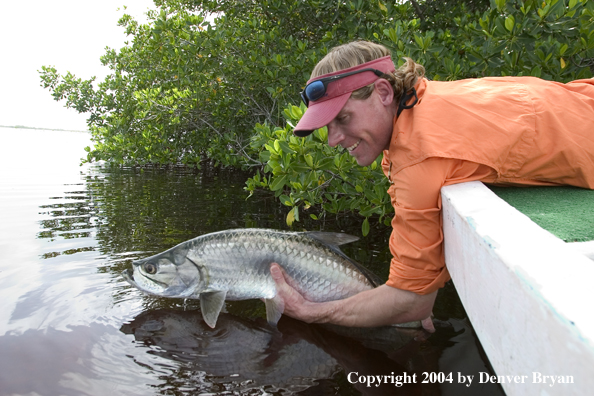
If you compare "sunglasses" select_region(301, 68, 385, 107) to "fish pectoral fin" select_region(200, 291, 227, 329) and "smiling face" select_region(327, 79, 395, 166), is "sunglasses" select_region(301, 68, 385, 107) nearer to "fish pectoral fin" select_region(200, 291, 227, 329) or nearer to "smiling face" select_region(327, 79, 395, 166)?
"smiling face" select_region(327, 79, 395, 166)

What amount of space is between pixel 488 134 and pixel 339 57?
108 centimetres

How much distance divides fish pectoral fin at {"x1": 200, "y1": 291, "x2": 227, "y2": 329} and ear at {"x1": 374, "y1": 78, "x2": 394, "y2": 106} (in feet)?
6.71

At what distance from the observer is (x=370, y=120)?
111 inches

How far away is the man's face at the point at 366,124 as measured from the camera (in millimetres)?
2801

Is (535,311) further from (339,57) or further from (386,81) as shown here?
(339,57)

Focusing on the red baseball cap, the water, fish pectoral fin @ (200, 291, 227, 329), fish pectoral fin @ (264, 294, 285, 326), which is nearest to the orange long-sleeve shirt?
the red baseball cap

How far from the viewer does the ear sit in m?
2.74

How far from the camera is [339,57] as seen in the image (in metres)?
2.89

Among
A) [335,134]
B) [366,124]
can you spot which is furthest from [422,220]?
[335,134]

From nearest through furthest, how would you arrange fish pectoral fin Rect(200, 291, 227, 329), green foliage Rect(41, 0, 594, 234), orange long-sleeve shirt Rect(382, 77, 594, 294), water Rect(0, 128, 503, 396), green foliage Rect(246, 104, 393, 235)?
orange long-sleeve shirt Rect(382, 77, 594, 294) → water Rect(0, 128, 503, 396) → fish pectoral fin Rect(200, 291, 227, 329) → green foliage Rect(246, 104, 393, 235) → green foliage Rect(41, 0, 594, 234)

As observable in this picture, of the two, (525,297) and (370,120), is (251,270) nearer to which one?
(370,120)

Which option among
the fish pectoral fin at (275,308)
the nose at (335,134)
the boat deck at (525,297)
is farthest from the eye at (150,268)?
the boat deck at (525,297)

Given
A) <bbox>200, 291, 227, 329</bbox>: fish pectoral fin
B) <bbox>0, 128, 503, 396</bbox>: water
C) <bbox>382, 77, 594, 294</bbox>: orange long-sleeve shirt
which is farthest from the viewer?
<bbox>200, 291, 227, 329</bbox>: fish pectoral fin

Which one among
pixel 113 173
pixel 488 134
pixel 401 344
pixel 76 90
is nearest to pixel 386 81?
pixel 488 134
